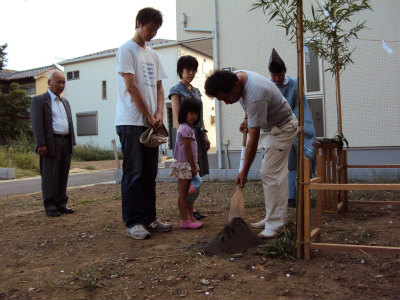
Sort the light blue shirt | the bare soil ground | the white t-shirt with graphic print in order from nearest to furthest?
the bare soil ground → the white t-shirt with graphic print → the light blue shirt

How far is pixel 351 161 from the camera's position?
7.25 metres

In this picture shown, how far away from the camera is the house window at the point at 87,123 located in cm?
2264

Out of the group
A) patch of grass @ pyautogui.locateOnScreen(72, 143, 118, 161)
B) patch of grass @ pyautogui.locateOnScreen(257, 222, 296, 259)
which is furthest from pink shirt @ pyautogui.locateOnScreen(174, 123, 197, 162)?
patch of grass @ pyautogui.locateOnScreen(72, 143, 118, 161)

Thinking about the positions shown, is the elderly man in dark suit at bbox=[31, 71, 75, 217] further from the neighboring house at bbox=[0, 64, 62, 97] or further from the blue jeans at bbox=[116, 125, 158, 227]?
the neighboring house at bbox=[0, 64, 62, 97]

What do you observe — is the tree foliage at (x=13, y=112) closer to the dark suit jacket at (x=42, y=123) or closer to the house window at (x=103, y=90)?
the house window at (x=103, y=90)

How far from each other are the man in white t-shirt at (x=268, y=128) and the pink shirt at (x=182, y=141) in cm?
70

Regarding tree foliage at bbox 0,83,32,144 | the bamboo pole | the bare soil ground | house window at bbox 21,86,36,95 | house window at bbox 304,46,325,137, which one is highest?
house window at bbox 21,86,36,95

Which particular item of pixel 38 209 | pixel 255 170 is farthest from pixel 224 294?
pixel 255 170

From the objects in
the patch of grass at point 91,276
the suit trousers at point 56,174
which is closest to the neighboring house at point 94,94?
the suit trousers at point 56,174

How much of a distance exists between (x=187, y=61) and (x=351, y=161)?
4771 millimetres

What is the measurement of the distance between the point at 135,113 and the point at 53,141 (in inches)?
72.9

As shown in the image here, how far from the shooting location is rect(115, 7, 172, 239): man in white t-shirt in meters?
3.27

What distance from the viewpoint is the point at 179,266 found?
252cm

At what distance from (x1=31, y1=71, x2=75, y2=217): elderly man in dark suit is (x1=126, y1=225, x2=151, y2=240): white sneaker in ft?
5.68
